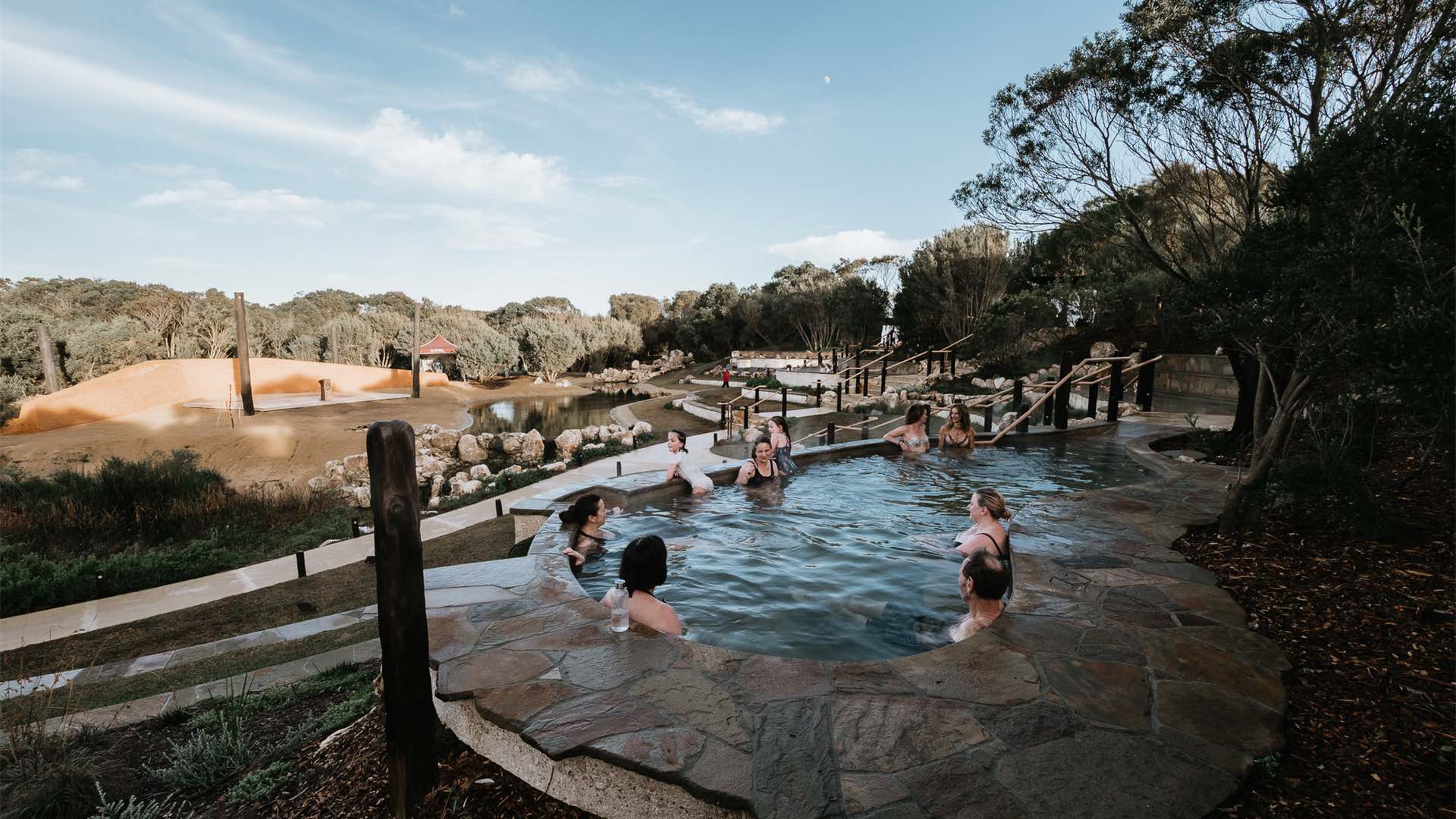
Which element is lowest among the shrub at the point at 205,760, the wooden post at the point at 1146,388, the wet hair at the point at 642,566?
the shrub at the point at 205,760

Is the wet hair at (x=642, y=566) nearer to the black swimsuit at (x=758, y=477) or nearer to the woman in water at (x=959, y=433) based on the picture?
the black swimsuit at (x=758, y=477)

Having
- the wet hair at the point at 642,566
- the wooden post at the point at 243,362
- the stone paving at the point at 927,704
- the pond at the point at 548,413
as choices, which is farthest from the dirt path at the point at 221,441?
the stone paving at the point at 927,704

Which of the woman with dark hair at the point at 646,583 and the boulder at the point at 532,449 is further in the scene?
the boulder at the point at 532,449

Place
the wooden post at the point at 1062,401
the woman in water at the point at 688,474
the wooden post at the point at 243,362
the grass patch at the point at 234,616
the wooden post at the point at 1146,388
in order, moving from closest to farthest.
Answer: the grass patch at the point at 234,616
the woman in water at the point at 688,474
the wooden post at the point at 1062,401
the wooden post at the point at 1146,388
the wooden post at the point at 243,362

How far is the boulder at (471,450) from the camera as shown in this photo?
1847 centimetres

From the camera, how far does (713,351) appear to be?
4959 cm

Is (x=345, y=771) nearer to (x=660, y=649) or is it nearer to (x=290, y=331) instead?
(x=660, y=649)

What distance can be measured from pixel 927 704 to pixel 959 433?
7769 mm

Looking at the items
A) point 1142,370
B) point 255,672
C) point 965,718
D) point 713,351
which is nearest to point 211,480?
point 255,672

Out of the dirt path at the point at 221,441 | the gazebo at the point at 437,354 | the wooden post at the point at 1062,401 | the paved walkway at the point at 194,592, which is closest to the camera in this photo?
the paved walkway at the point at 194,592

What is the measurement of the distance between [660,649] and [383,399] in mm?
26018

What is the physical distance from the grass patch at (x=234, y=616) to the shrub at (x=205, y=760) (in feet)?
6.21

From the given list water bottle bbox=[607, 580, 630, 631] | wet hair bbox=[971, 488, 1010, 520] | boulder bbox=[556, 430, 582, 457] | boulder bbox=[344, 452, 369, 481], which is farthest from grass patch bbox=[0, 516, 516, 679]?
boulder bbox=[556, 430, 582, 457]

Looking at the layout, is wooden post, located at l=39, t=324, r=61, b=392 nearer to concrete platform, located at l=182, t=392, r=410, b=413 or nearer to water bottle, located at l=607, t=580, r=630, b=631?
concrete platform, located at l=182, t=392, r=410, b=413
